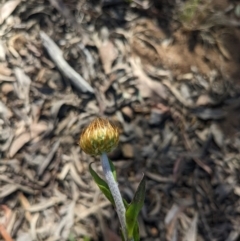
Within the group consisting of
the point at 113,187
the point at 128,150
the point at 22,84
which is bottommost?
the point at 128,150

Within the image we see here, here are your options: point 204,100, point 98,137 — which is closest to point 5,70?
point 204,100

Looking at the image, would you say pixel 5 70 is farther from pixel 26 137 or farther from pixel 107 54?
pixel 107 54

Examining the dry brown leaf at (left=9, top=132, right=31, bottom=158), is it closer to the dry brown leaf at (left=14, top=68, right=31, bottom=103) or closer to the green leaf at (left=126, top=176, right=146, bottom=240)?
the dry brown leaf at (left=14, top=68, right=31, bottom=103)

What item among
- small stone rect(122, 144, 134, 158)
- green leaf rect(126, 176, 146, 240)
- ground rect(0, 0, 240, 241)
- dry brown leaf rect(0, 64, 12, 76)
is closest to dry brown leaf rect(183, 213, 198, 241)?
ground rect(0, 0, 240, 241)

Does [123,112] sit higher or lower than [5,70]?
lower

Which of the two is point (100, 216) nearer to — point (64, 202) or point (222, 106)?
point (64, 202)

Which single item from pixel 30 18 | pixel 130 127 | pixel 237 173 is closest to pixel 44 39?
pixel 30 18

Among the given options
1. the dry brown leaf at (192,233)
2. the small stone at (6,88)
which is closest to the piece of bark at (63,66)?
the small stone at (6,88)
